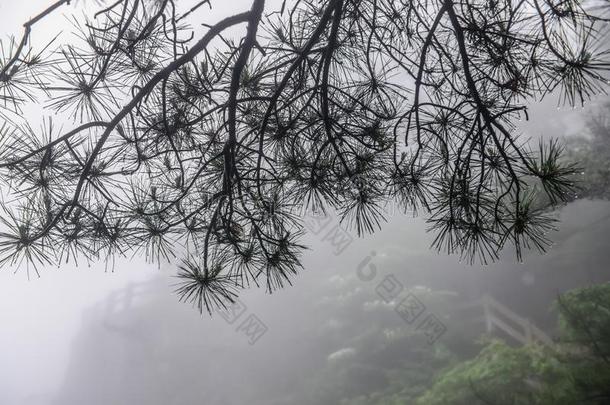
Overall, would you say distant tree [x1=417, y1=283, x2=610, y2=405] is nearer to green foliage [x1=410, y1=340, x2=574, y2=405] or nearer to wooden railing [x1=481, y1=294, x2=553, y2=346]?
green foliage [x1=410, y1=340, x2=574, y2=405]

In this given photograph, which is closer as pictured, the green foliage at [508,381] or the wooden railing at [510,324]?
the green foliage at [508,381]

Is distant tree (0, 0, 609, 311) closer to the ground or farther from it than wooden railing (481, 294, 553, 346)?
farther from it

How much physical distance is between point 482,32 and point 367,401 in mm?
8094

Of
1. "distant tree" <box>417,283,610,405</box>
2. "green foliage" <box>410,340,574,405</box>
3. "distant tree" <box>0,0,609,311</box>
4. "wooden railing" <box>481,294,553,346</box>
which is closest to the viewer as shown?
"distant tree" <box>0,0,609,311</box>

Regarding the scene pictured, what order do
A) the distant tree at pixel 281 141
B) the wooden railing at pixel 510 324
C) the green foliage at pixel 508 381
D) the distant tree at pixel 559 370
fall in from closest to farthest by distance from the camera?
1. the distant tree at pixel 281 141
2. the distant tree at pixel 559 370
3. the green foliage at pixel 508 381
4. the wooden railing at pixel 510 324

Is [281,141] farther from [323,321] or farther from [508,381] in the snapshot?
[323,321]

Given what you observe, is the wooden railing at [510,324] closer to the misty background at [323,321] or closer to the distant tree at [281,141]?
the misty background at [323,321]

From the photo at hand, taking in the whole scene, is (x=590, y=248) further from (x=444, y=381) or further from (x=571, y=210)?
(x=444, y=381)

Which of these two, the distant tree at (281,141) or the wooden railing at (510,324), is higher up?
the distant tree at (281,141)

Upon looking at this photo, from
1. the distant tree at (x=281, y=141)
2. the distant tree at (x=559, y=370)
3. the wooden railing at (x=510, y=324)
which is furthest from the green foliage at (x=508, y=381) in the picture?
the distant tree at (x=281, y=141)

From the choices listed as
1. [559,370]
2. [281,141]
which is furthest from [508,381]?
[281,141]

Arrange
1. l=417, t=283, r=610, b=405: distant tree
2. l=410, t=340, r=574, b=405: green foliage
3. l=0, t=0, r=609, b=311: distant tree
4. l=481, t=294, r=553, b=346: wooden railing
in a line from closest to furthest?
l=0, t=0, r=609, b=311: distant tree → l=417, t=283, r=610, b=405: distant tree → l=410, t=340, r=574, b=405: green foliage → l=481, t=294, r=553, b=346: wooden railing

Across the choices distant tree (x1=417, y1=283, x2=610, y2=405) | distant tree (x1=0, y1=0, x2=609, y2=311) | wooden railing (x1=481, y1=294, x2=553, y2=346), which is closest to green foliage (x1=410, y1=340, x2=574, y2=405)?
distant tree (x1=417, y1=283, x2=610, y2=405)

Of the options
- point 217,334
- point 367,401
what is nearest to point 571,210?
point 367,401
